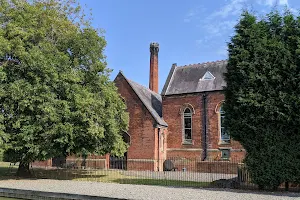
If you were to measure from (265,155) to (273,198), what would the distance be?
8.16 ft

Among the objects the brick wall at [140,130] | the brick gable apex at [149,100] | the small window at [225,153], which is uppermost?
the brick gable apex at [149,100]

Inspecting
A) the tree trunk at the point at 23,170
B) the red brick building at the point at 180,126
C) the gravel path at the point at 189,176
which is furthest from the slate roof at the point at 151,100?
the tree trunk at the point at 23,170

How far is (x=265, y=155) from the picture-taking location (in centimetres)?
1375

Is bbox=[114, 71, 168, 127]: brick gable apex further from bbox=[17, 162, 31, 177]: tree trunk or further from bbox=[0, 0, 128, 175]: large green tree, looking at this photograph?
bbox=[17, 162, 31, 177]: tree trunk

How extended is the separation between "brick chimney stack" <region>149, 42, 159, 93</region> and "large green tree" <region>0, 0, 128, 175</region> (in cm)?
1833

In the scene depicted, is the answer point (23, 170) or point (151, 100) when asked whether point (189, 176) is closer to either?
point (23, 170)

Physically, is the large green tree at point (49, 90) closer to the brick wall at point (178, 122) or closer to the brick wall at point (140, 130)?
the brick wall at point (140, 130)

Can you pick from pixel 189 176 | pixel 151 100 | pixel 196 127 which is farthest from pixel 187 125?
pixel 189 176

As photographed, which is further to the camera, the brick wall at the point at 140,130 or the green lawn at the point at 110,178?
the brick wall at the point at 140,130

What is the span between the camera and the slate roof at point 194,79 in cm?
2958

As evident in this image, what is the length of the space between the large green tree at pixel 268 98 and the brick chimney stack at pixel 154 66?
2371cm

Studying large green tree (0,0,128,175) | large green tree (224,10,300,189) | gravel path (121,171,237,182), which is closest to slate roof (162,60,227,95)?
gravel path (121,171,237,182)

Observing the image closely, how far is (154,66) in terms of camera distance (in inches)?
1519

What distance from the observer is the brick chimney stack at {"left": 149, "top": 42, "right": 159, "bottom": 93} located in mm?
38219
